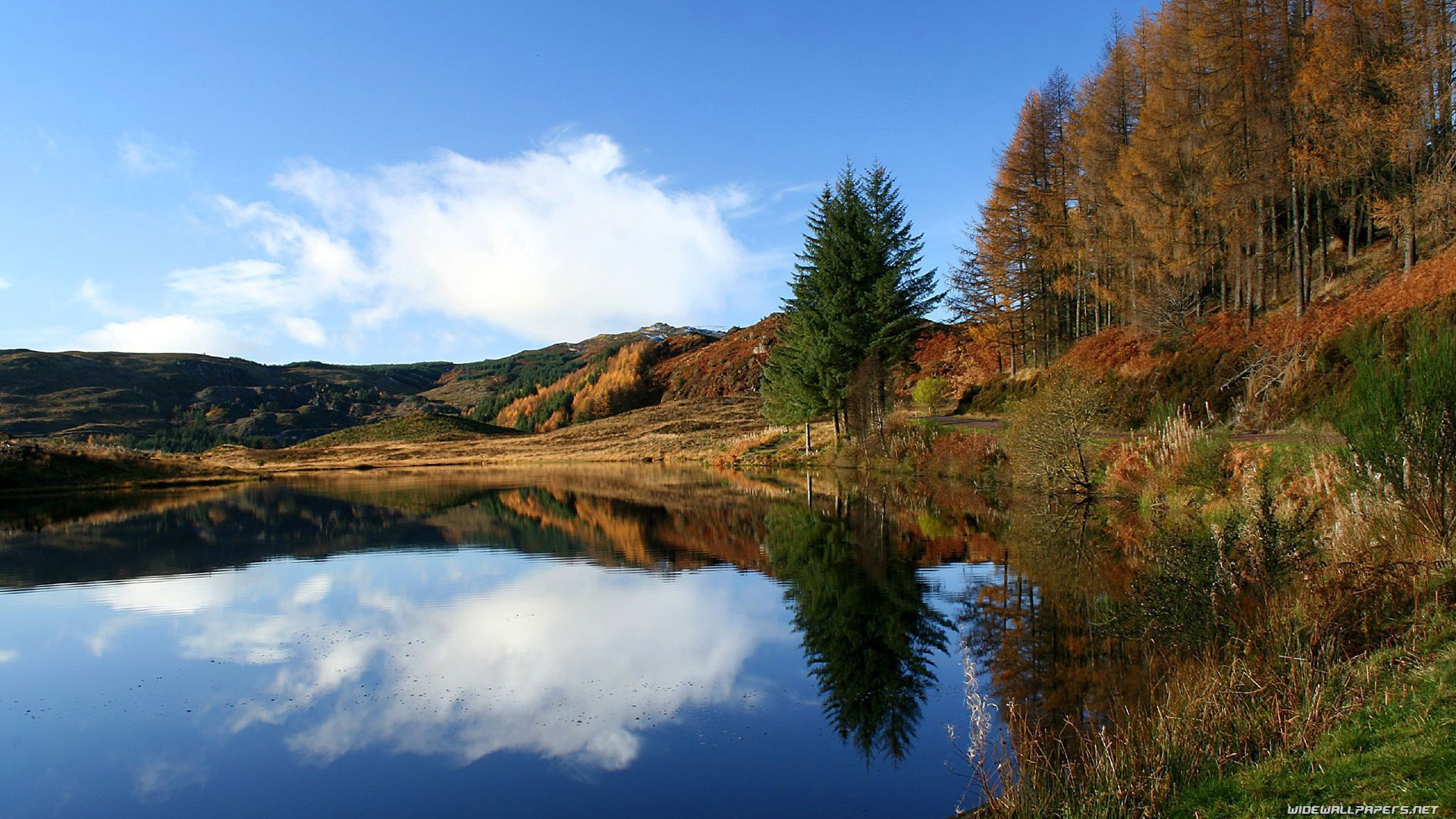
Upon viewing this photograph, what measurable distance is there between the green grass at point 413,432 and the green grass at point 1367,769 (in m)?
70.0

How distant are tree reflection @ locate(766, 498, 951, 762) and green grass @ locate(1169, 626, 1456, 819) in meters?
2.47

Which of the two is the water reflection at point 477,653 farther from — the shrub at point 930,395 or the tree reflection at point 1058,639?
the shrub at point 930,395

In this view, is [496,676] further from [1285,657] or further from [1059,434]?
[1059,434]

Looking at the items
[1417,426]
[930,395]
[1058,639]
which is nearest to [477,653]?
[1058,639]

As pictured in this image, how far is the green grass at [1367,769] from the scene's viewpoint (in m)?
3.77

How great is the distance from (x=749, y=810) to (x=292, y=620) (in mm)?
8338

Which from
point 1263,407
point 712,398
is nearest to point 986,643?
point 1263,407

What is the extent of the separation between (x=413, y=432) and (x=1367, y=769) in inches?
2937

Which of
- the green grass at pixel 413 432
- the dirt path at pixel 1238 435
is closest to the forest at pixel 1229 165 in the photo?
the dirt path at pixel 1238 435

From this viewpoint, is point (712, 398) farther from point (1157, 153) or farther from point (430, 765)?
point (430, 765)

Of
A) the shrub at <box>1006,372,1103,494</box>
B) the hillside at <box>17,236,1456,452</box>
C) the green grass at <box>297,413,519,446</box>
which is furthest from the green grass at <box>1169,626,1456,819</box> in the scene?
the green grass at <box>297,413,519,446</box>

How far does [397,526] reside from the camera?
870 inches

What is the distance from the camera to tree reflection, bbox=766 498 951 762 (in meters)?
6.83

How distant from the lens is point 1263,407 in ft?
67.3
